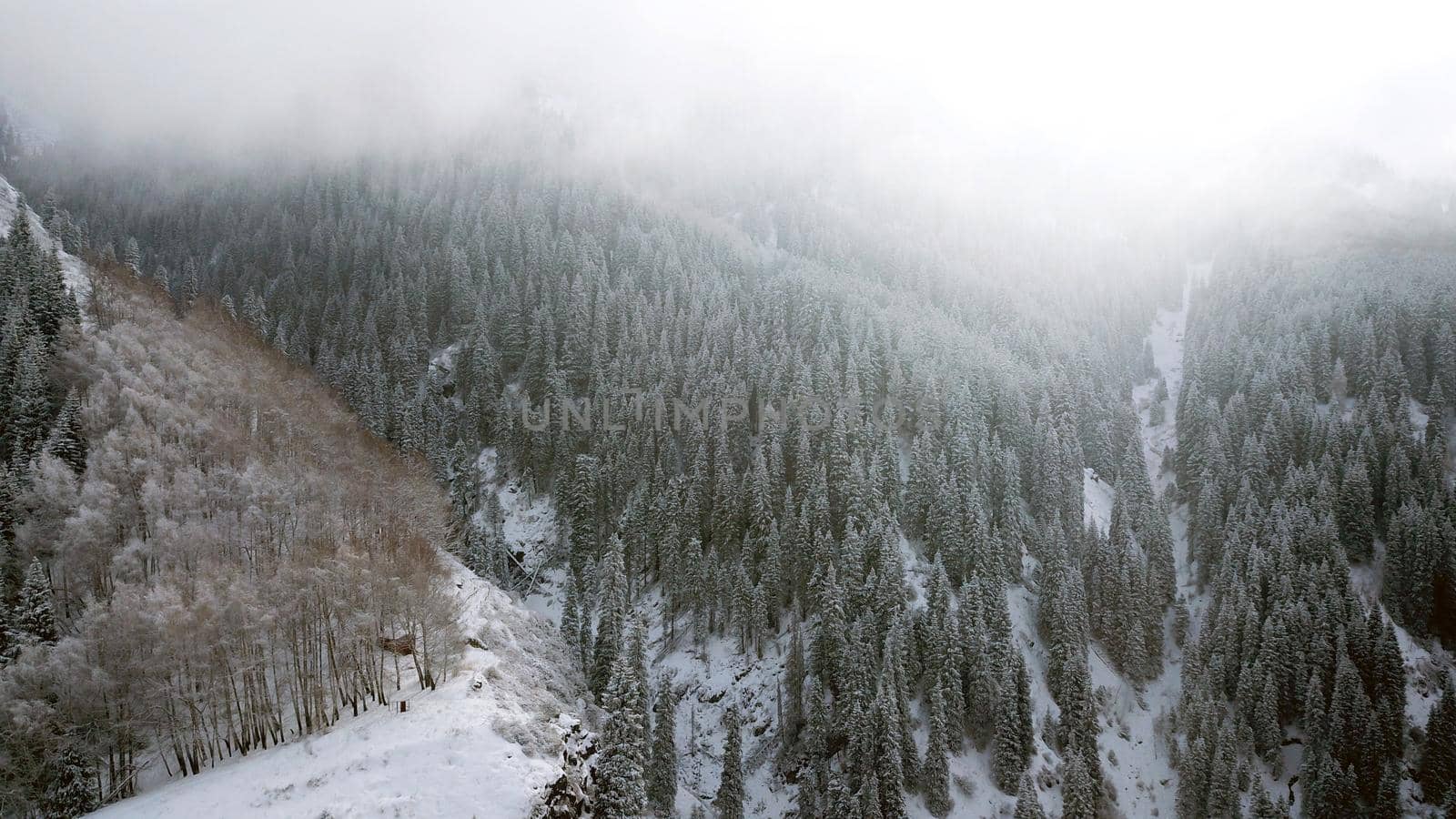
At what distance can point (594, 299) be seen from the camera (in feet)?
437

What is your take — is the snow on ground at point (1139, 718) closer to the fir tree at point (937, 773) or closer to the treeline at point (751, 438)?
the treeline at point (751, 438)

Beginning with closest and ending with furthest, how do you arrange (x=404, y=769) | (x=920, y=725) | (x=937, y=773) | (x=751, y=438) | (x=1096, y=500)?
(x=404, y=769)
(x=937, y=773)
(x=920, y=725)
(x=751, y=438)
(x=1096, y=500)

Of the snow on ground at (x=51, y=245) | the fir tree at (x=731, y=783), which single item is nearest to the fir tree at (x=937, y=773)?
the fir tree at (x=731, y=783)

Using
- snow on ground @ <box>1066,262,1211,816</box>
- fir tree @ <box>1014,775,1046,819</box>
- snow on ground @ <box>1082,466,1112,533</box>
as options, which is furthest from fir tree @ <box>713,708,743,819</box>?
snow on ground @ <box>1082,466,1112,533</box>

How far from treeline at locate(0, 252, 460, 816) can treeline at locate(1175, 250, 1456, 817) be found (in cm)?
8327

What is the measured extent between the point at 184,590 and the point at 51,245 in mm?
78348

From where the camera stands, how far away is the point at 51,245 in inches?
3450

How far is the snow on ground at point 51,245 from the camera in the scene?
78.3m

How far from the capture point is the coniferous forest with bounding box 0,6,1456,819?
39719 millimetres

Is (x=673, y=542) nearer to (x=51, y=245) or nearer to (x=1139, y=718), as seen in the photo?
(x=1139, y=718)

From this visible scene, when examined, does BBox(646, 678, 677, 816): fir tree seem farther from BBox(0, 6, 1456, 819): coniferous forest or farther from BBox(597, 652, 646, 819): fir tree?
BBox(597, 652, 646, 819): fir tree

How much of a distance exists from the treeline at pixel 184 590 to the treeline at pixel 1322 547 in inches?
3279

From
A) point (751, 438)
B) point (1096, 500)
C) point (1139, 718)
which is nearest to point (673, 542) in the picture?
point (751, 438)

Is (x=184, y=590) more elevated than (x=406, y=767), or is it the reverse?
(x=184, y=590)
